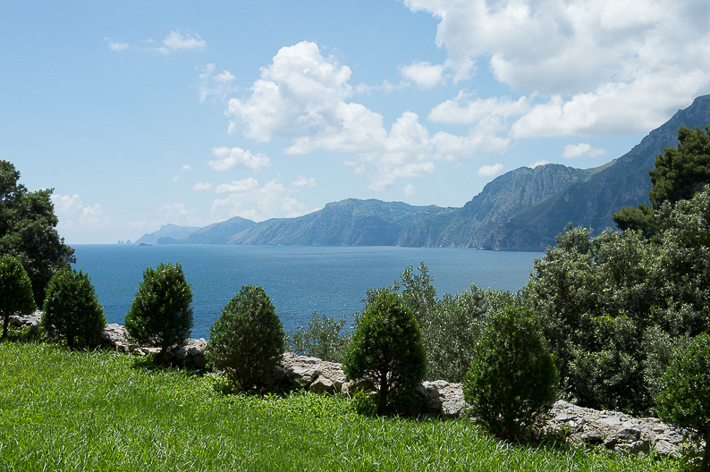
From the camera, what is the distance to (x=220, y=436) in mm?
6020

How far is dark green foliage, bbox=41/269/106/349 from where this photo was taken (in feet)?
40.7

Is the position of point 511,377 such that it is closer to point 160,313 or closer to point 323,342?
point 160,313

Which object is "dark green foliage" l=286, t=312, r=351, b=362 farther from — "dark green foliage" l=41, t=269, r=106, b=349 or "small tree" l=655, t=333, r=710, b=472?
"small tree" l=655, t=333, r=710, b=472

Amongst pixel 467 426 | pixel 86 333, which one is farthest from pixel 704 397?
pixel 86 333

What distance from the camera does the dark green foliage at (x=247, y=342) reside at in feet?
31.8

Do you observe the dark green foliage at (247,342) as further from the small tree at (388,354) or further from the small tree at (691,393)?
the small tree at (691,393)

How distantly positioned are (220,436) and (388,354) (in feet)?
12.5

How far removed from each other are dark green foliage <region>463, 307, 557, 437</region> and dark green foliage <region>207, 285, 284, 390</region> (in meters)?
5.10

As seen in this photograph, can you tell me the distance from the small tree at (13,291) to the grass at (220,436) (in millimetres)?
5231

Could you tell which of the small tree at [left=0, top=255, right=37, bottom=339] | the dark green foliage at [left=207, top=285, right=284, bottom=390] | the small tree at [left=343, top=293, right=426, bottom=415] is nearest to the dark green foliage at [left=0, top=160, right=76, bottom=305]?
the small tree at [left=0, top=255, right=37, bottom=339]

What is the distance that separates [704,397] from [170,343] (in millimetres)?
12539

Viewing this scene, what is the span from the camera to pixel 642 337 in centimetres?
1156

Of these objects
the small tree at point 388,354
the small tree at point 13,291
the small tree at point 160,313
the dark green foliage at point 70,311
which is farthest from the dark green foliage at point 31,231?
the small tree at point 388,354

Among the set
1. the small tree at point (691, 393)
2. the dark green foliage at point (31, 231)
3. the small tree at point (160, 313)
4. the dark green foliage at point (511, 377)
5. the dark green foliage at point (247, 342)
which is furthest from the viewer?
the dark green foliage at point (31, 231)
